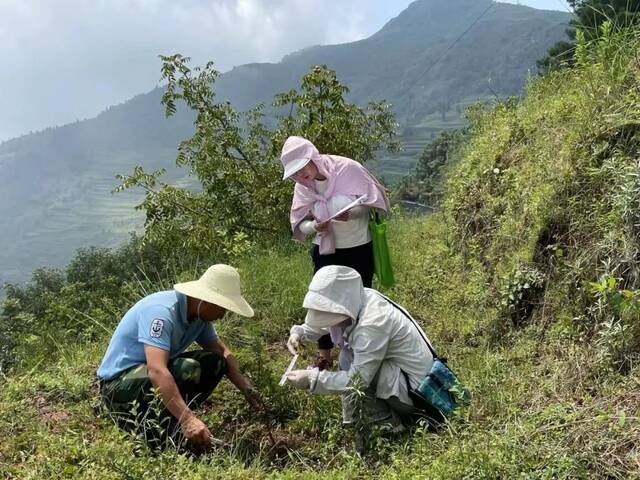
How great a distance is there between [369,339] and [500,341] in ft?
3.96

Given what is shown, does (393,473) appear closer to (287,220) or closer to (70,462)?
(70,462)

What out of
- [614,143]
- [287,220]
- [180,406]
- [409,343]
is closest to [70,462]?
[180,406]

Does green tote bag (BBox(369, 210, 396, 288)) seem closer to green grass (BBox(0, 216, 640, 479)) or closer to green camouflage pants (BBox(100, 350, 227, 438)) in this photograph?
green grass (BBox(0, 216, 640, 479))

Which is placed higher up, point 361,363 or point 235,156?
point 235,156

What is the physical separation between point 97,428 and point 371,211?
1.97 meters

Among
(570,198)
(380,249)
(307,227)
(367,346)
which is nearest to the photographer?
(367,346)

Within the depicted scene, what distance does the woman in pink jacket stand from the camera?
3281 mm

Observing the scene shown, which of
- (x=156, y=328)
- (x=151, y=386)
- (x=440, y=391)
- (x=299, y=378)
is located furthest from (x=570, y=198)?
(x=151, y=386)

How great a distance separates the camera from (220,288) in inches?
111

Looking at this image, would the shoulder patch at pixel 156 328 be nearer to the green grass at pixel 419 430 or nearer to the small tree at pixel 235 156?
the green grass at pixel 419 430

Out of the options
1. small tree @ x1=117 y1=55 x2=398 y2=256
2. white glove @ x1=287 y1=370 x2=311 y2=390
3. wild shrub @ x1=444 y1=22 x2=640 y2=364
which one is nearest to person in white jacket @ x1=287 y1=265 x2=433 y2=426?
white glove @ x1=287 y1=370 x2=311 y2=390

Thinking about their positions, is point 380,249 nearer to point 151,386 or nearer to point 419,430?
point 419,430

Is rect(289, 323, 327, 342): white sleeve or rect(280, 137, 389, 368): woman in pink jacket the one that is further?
rect(280, 137, 389, 368): woman in pink jacket

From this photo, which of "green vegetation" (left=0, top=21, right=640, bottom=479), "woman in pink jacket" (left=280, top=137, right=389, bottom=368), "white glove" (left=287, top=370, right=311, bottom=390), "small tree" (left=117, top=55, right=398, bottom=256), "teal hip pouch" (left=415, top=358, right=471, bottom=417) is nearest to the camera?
"green vegetation" (left=0, top=21, right=640, bottom=479)
